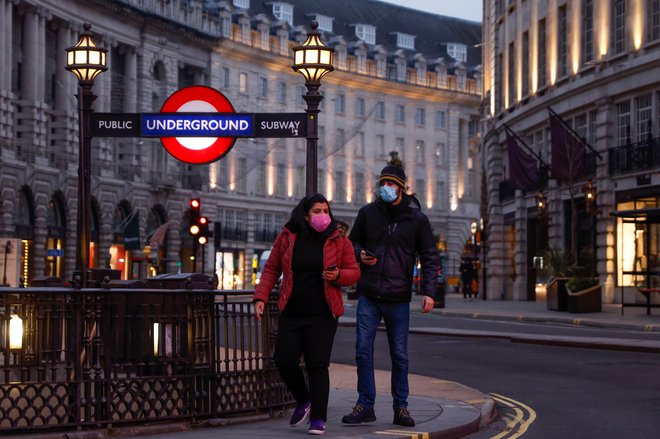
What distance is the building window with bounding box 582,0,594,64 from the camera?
167 feet

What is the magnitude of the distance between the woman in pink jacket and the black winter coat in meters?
0.59

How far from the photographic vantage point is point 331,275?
37.3ft

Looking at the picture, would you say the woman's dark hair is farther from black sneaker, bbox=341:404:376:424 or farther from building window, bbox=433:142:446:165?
building window, bbox=433:142:446:165

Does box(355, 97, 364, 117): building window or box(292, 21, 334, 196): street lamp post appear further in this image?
box(355, 97, 364, 117): building window

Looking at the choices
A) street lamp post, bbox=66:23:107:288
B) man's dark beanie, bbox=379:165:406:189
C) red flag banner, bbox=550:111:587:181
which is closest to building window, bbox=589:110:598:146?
red flag banner, bbox=550:111:587:181

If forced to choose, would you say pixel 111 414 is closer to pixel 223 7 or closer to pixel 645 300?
pixel 645 300

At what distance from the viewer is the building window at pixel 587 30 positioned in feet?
167

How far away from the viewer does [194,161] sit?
15461mm

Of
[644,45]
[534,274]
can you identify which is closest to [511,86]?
[534,274]

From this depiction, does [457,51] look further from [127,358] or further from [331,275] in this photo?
[331,275]

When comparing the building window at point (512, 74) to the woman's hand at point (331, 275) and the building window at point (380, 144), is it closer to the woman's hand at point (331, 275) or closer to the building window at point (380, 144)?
the woman's hand at point (331, 275)

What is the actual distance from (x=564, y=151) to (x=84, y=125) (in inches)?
1326

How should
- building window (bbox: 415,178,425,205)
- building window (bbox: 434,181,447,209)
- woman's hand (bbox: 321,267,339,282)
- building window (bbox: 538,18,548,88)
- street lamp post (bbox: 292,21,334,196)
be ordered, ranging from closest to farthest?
woman's hand (bbox: 321,267,339,282)
street lamp post (bbox: 292,21,334,196)
building window (bbox: 538,18,548,88)
building window (bbox: 415,178,425,205)
building window (bbox: 434,181,447,209)

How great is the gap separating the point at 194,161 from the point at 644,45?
3296cm
